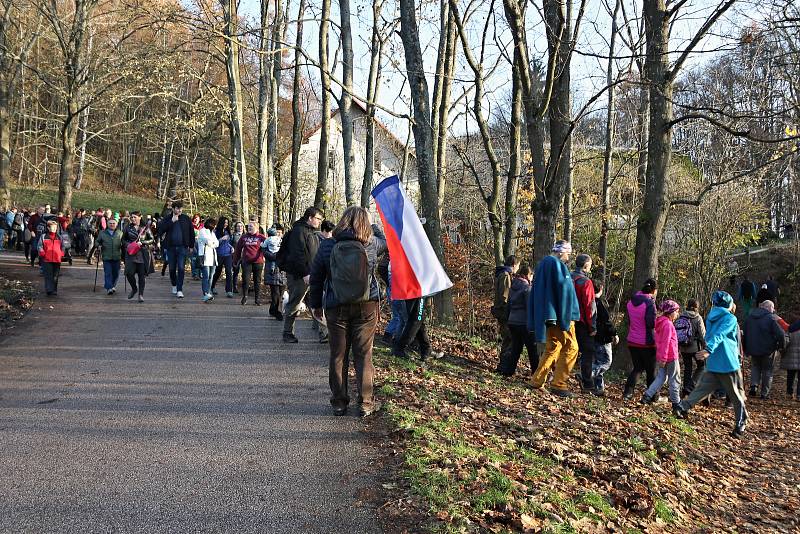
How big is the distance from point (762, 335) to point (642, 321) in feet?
16.2

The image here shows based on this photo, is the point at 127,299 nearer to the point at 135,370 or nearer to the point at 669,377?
the point at 135,370

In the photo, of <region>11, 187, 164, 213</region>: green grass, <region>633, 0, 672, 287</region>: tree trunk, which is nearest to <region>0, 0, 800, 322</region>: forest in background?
<region>633, 0, 672, 287</region>: tree trunk

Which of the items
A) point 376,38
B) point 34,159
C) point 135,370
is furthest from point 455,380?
point 34,159

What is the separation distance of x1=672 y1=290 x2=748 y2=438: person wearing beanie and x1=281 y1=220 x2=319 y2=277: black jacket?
597 cm

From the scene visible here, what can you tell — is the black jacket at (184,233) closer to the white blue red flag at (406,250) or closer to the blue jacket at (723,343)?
the white blue red flag at (406,250)

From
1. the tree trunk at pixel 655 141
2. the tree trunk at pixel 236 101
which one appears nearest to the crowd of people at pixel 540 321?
the tree trunk at pixel 655 141

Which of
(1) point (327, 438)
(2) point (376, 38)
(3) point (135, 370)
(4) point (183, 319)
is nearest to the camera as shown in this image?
(1) point (327, 438)

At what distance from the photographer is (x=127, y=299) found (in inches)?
635

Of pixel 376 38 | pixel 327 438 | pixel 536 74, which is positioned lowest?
pixel 327 438

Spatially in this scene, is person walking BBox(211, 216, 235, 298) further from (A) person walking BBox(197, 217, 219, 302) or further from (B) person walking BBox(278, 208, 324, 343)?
(B) person walking BBox(278, 208, 324, 343)

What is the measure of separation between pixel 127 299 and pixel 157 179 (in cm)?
5386

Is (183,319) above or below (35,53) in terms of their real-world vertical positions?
below

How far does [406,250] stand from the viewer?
27.3 ft

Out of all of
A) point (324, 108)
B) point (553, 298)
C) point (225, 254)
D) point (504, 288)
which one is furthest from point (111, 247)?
point (553, 298)
